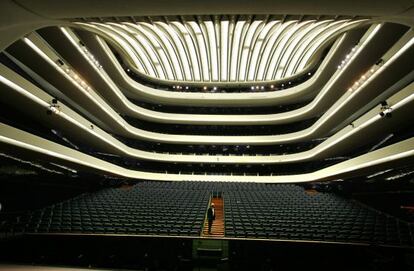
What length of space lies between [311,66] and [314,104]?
3.76m

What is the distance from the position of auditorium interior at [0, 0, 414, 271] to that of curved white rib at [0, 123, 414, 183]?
3.9 inches

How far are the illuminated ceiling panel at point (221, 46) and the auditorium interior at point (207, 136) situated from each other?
0.50ft

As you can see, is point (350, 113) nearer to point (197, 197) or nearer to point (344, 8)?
point (197, 197)

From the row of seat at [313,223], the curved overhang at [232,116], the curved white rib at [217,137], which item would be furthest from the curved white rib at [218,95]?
the row of seat at [313,223]

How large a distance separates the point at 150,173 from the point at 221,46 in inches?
530

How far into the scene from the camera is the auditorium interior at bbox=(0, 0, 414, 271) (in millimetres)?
8086

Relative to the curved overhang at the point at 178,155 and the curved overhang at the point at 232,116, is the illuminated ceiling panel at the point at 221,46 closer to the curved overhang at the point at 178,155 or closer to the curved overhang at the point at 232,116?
the curved overhang at the point at 232,116

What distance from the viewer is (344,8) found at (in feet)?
15.8

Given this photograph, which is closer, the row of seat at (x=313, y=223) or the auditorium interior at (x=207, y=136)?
the auditorium interior at (x=207, y=136)

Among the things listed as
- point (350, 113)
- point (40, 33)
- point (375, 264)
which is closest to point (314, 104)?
point (350, 113)

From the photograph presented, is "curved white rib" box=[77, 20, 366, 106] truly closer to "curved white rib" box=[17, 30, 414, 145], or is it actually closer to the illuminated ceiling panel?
the illuminated ceiling panel

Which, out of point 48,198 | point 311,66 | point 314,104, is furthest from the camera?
point 311,66

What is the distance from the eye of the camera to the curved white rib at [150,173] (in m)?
8.99

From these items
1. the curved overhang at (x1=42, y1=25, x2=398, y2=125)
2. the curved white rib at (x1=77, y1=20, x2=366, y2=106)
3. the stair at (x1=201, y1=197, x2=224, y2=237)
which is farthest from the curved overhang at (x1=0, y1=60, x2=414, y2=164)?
the stair at (x1=201, y1=197, x2=224, y2=237)
